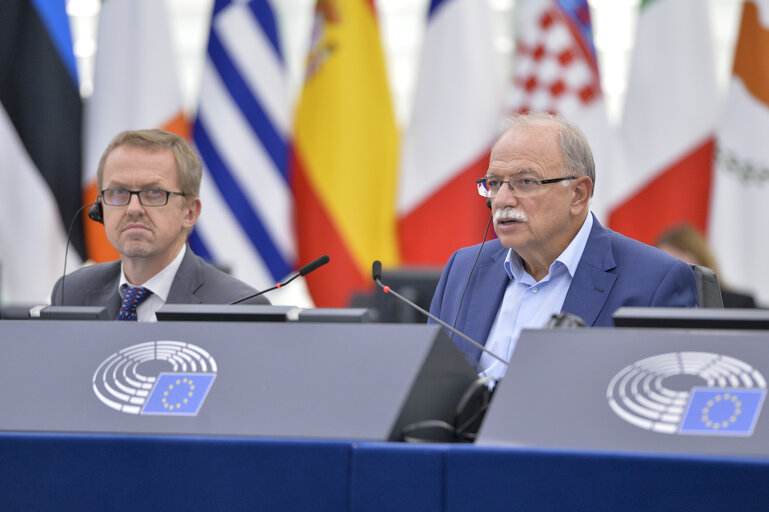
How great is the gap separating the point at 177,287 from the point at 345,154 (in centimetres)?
278

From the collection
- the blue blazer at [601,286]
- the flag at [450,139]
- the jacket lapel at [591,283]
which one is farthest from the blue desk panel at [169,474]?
the flag at [450,139]

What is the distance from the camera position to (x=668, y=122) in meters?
4.90

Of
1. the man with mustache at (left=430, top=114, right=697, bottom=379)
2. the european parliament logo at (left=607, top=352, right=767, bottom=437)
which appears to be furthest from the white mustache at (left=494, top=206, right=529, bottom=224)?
the european parliament logo at (left=607, top=352, right=767, bottom=437)

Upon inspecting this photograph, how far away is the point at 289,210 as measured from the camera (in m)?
5.16

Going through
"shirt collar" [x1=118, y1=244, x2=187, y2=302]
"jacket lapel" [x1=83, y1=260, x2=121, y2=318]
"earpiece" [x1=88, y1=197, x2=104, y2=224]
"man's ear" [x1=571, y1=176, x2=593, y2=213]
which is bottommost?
"jacket lapel" [x1=83, y1=260, x2=121, y2=318]

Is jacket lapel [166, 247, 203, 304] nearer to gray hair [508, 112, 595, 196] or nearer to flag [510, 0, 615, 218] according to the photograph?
gray hair [508, 112, 595, 196]

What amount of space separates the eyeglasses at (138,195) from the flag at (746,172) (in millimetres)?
3338

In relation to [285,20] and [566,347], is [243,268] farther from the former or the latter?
[566,347]

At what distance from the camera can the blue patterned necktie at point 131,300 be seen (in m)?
2.44

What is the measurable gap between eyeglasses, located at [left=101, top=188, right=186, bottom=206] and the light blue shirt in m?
0.96

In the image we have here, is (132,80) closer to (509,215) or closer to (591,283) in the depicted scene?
(509,215)

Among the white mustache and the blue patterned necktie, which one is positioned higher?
the white mustache

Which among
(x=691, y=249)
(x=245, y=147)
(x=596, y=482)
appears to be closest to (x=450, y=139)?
(x=245, y=147)

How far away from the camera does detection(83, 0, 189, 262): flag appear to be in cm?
511
